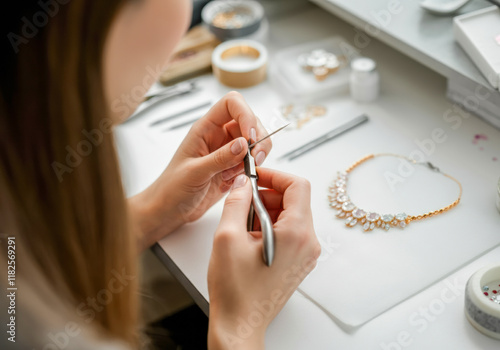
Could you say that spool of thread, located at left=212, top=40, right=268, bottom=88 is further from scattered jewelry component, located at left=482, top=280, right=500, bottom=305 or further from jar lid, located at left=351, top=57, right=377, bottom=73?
scattered jewelry component, located at left=482, top=280, right=500, bottom=305

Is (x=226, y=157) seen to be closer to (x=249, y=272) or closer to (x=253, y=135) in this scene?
(x=253, y=135)

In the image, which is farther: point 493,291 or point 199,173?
point 199,173

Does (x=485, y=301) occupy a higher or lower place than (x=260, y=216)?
lower

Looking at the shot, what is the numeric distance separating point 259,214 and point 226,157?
13 centimetres

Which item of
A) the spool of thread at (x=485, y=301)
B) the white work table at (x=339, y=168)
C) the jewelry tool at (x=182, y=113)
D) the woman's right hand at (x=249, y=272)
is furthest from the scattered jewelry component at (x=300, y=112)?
the spool of thread at (x=485, y=301)

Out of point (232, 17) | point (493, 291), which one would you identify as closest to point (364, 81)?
point (232, 17)

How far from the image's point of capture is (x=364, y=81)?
42.7 inches

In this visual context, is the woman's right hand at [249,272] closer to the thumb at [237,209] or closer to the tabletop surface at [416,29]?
the thumb at [237,209]

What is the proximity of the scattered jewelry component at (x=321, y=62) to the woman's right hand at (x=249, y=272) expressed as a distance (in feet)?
1.54

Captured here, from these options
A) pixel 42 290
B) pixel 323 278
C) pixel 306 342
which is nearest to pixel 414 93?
pixel 323 278

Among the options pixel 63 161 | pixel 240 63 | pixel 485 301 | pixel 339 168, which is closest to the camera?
pixel 63 161

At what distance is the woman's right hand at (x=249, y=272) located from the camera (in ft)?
2.30

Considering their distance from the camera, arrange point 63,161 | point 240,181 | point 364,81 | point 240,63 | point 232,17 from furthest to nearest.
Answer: point 232,17 < point 240,63 < point 364,81 < point 240,181 < point 63,161

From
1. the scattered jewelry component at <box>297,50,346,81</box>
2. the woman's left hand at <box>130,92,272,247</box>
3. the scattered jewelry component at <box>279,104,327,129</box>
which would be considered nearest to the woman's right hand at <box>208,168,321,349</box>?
the woman's left hand at <box>130,92,272,247</box>
